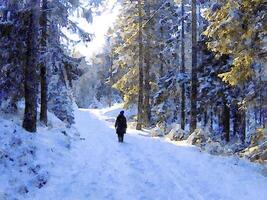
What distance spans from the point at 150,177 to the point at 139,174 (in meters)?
0.49

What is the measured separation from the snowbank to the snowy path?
12.9 inches

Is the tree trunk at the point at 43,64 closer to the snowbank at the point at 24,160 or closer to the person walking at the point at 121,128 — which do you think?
the person walking at the point at 121,128

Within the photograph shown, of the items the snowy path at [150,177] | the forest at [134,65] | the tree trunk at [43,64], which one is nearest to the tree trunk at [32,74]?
the forest at [134,65]

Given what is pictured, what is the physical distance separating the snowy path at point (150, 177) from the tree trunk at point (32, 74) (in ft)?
6.75

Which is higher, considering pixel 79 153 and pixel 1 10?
pixel 1 10

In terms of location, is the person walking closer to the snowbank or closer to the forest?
the forest

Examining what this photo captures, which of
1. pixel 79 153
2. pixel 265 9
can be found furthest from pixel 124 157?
pixel 265 9

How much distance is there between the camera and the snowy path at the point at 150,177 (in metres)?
11.3

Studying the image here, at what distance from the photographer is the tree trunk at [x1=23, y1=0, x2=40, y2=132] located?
1644cm

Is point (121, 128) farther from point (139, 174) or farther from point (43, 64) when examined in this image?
point (139, 174)

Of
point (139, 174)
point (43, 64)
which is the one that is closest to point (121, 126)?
point (43, 64)

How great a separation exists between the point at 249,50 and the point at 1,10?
1014 cm

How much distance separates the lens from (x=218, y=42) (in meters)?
16.3

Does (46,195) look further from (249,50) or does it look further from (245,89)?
Result: (245,89)
